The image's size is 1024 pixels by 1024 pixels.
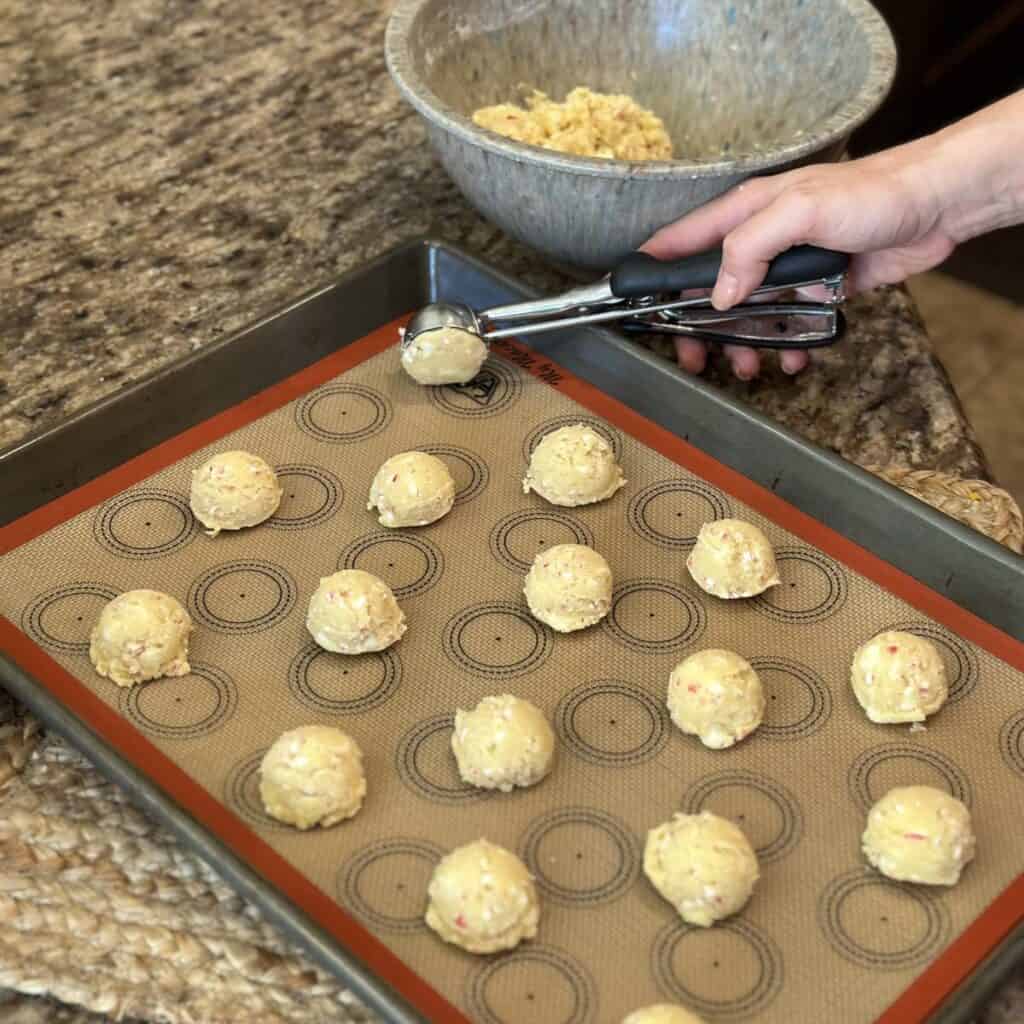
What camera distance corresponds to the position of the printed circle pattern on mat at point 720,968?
0.84 meters

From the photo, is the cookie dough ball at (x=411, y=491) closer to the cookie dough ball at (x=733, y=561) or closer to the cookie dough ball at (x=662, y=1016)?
the cookie dough ball at (x=733, y=561)

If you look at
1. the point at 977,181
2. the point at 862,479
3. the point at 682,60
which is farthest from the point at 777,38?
the point at 862,479

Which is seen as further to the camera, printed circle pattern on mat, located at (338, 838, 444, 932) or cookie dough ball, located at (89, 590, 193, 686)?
cookie dough ball, located at (89, 590, 193, 686)

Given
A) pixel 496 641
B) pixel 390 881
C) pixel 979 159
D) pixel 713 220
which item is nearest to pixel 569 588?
pixel 496 641

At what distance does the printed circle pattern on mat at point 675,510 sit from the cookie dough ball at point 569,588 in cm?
10

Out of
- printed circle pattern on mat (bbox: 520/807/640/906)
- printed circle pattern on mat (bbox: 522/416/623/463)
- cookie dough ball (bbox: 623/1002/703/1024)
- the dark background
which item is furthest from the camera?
the dark background

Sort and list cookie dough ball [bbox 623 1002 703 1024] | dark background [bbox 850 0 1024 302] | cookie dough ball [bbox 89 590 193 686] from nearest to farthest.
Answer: cookie dough ball [bbox 623 1002 703 1024]
cookie dough ball [bbox 89 590 193 686]
dark background [bbox 850 0 1024 302]

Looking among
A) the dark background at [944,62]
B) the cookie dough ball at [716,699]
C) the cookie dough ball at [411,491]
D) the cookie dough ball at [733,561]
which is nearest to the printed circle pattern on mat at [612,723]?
the cookie dough ball at [716,699]

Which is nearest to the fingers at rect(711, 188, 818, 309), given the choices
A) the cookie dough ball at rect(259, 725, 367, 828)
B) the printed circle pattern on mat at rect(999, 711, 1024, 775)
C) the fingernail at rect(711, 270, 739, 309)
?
the fingernail at rect(711, 270, 739, 309)

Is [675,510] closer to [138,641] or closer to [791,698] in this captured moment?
[791,698]

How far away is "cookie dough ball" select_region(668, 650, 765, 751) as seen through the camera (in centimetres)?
97

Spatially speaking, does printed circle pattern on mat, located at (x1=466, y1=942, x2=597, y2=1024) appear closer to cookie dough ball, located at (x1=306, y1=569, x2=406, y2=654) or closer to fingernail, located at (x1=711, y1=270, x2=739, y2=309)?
cookie dough ball, located at (x1=306, y1=569, x2=406, y2=654)

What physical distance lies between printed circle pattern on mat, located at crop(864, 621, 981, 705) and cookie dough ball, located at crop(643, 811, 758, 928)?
0.83ft

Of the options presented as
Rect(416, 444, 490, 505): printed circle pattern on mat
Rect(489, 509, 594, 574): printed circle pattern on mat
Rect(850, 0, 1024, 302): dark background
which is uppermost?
Rect(416, 444, 490, 505): printed circle pattern on mat
